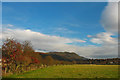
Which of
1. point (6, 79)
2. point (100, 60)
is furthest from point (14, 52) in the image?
point (100, 60)

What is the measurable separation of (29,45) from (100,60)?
10032 cm

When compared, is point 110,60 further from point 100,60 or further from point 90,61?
point 90,61

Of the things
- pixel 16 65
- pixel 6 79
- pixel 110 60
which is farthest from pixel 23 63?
pixel 110 60

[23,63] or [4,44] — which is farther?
[23,63]

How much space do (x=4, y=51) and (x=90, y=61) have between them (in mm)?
122721

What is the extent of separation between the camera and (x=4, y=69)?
72.1ft

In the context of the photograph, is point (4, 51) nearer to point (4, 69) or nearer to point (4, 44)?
point (4, 44)

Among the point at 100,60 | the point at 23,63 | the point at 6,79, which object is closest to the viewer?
the point at 6,79

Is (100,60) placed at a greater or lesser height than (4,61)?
lesser

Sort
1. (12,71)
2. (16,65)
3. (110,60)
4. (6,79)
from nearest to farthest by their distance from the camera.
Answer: (6,79) < (12,71) < (16,65) < (110,60)

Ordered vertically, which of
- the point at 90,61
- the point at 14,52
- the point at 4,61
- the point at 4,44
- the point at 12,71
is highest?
the point at 4,44

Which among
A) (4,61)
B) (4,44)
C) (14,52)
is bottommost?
(4,61)

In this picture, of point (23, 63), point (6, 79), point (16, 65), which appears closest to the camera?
point (6, 79)

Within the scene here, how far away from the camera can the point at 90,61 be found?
447 feet
